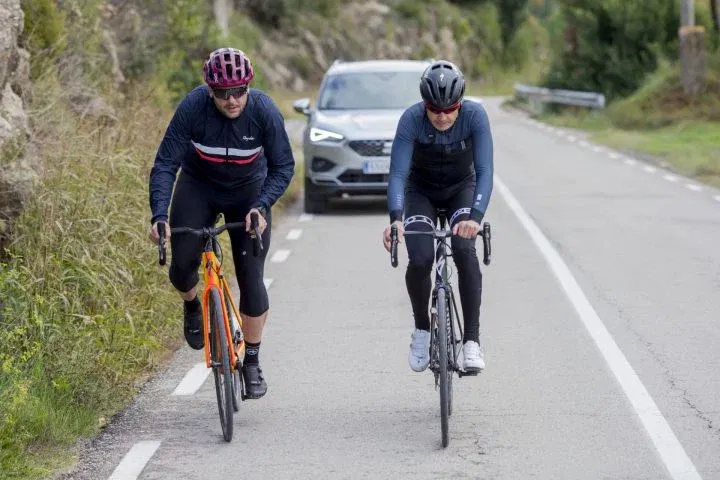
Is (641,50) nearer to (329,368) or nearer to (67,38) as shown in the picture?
(67,38)

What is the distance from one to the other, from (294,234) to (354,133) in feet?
7.17

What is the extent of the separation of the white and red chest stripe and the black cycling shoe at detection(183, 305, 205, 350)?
3.38 feet

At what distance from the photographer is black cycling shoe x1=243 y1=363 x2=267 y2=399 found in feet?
25.2

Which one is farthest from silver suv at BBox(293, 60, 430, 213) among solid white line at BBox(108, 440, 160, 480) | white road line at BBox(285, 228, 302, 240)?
solid white line at BBox(108, 440, 160, 480)

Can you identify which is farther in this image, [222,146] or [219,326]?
[222,146]

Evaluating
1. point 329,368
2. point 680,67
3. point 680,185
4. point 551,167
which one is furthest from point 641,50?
point 329,368

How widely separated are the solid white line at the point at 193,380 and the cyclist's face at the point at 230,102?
6.21ft

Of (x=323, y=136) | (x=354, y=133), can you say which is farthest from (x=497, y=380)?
(x=323, y=136)

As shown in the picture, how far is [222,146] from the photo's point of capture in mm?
7406

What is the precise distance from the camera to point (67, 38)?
52.2ft

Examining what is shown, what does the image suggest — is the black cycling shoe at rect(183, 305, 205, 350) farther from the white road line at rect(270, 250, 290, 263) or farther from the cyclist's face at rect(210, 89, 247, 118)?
the white road line at rect(270, 250, 290, 263)

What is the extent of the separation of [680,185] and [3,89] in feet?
39.2

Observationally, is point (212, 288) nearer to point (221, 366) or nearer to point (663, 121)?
point (221, 366)

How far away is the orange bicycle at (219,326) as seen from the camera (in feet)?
23.5
